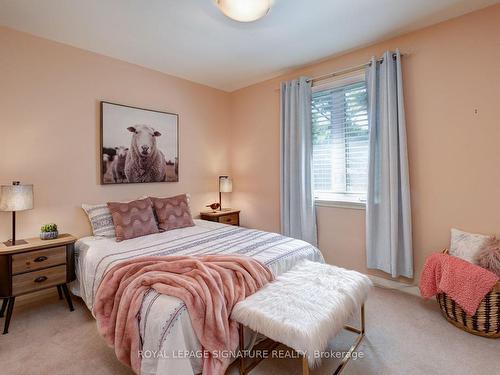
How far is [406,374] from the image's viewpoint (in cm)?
159

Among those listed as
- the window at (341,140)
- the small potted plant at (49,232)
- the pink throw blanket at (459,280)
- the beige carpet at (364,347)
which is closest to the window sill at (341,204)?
the window at (341,140)

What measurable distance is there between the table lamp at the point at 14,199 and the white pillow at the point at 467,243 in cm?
367

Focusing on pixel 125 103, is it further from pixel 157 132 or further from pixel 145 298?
pixel 145 298

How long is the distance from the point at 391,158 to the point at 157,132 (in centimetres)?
275

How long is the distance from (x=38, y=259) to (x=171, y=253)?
3.81ft

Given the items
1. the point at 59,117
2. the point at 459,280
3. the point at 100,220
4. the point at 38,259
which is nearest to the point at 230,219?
the point at 100,220

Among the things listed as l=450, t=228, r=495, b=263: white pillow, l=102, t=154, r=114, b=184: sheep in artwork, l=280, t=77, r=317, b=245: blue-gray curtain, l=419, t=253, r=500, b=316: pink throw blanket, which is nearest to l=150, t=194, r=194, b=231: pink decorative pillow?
l=102, t=154, r=114, b=184: sheep in artwork

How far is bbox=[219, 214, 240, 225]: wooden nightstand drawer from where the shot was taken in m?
3.83

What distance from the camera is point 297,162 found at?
3.35m

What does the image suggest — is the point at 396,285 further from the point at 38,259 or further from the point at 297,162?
the point at 38,259

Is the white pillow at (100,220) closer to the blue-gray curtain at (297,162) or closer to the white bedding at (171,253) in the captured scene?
the white bedding at (171,253)

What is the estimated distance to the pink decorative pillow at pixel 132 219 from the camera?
2598mm

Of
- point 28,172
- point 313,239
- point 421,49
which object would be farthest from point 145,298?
point 421,49

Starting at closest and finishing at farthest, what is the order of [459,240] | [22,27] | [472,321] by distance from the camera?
[472,321], [459,240], [22,27]
